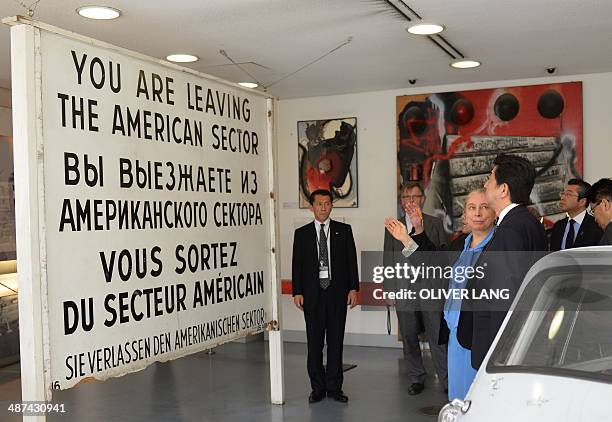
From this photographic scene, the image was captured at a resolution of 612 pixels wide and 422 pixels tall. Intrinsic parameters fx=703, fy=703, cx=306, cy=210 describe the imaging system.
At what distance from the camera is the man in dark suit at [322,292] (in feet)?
18.0

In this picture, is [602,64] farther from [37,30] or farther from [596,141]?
[37,30]

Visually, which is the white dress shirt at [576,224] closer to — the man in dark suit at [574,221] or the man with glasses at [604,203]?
the man in dark suit at [574,221]

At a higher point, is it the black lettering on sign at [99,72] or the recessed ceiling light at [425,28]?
the recessed ceiling light at [425,28]

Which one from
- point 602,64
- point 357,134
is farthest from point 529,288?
point 357,134

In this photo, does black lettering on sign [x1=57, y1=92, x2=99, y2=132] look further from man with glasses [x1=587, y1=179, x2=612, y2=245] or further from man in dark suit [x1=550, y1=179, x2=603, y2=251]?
man in dark suit [x1=550, y1=179, x2=603, y2=251]

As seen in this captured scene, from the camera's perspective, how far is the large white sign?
3.29m

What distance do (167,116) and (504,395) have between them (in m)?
2.72

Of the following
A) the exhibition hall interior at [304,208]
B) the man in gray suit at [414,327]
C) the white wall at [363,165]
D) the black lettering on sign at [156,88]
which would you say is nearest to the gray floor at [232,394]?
the exhibition hall interior at [304,208]

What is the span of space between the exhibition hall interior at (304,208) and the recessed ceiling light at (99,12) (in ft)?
0.08

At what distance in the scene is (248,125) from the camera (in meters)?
5.03

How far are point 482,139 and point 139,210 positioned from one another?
172 inches

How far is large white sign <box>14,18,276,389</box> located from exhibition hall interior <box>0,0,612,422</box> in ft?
0.05

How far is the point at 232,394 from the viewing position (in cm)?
567

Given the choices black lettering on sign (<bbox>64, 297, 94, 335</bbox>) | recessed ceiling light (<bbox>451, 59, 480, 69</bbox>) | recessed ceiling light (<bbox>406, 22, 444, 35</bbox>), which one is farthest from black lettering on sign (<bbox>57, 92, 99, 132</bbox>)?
recessed ceiling light (<bbox>451, 59, 480, 69</bbox>)
